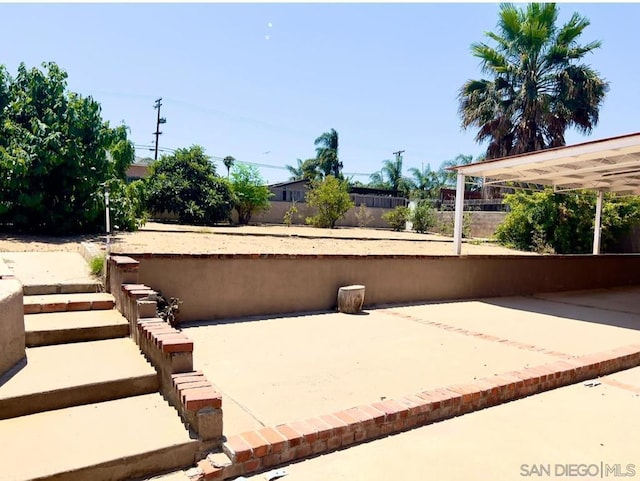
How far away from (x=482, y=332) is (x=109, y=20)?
10.0m

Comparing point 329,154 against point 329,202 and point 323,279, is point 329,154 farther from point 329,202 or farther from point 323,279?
point 323,279

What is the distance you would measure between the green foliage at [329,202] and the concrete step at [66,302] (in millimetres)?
19283

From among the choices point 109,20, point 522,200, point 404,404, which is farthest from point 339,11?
point 522,200

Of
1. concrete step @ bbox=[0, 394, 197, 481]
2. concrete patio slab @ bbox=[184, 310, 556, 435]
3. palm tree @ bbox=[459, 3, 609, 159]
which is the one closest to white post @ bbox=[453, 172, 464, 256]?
concrete patio slab @ bbox=[184, 310, 556, 435]

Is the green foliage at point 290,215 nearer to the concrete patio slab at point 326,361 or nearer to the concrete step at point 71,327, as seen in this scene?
the concrete patio slab at point 326,361

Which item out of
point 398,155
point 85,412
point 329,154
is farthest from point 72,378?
point 398,155

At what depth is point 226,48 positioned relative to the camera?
46.4 feet

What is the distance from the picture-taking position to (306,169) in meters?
45.5

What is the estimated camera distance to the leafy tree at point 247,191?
2400cm

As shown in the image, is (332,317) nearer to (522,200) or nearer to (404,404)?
(404,404)

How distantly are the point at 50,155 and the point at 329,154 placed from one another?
36.3 metres

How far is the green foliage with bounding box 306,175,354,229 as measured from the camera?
23.9m

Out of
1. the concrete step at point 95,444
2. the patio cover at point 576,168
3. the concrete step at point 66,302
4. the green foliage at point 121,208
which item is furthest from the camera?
the green foliage at point 121,208

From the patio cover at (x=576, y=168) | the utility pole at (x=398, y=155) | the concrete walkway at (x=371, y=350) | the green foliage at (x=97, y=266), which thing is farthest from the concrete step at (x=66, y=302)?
the utility pole at (x=398, y=155)
